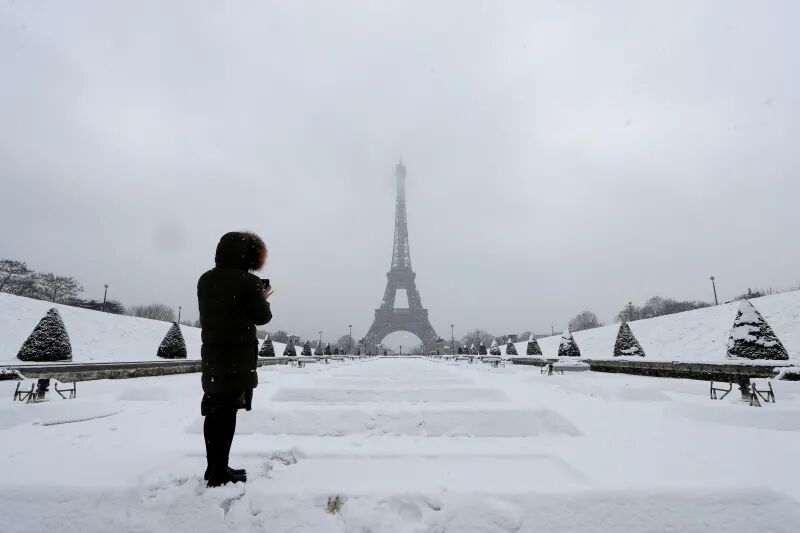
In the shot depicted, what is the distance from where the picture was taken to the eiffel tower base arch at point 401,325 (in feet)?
176

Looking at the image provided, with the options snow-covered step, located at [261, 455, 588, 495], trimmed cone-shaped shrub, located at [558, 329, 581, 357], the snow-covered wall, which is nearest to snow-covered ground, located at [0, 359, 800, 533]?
snow-covered step, located at [261, 455, 588, 495]

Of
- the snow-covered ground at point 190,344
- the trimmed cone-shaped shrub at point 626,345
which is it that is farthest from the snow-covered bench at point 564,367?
the snow-covered ground at point 190,344

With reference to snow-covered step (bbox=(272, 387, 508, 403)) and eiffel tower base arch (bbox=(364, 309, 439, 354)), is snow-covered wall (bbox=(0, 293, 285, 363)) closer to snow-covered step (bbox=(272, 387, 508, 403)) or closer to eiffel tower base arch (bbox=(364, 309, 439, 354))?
snow-covered step (bbox=(272, 387, 508, 403))

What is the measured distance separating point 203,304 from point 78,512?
4.99ft

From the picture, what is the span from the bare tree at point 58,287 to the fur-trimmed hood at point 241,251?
57.2m

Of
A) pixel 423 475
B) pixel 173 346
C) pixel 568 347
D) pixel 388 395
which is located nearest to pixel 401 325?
pixel 568 347

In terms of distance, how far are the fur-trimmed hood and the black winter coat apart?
4.1 inches

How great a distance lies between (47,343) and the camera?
→ 1290cm

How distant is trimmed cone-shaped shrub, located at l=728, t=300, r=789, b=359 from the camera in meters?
10.0

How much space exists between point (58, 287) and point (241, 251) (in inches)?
2297

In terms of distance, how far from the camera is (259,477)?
9.41 feet

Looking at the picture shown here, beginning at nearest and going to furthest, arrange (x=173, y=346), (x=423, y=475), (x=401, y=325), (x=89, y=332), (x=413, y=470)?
(x=423, y=475)
(x=413, y=470)
(x=173, y=346)
(x=89, y=332)
(x=401, y=325)

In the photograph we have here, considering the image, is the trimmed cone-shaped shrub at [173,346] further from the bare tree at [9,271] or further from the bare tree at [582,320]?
the bare tree at [582,320]

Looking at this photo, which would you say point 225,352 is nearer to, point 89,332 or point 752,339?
point 752,339
